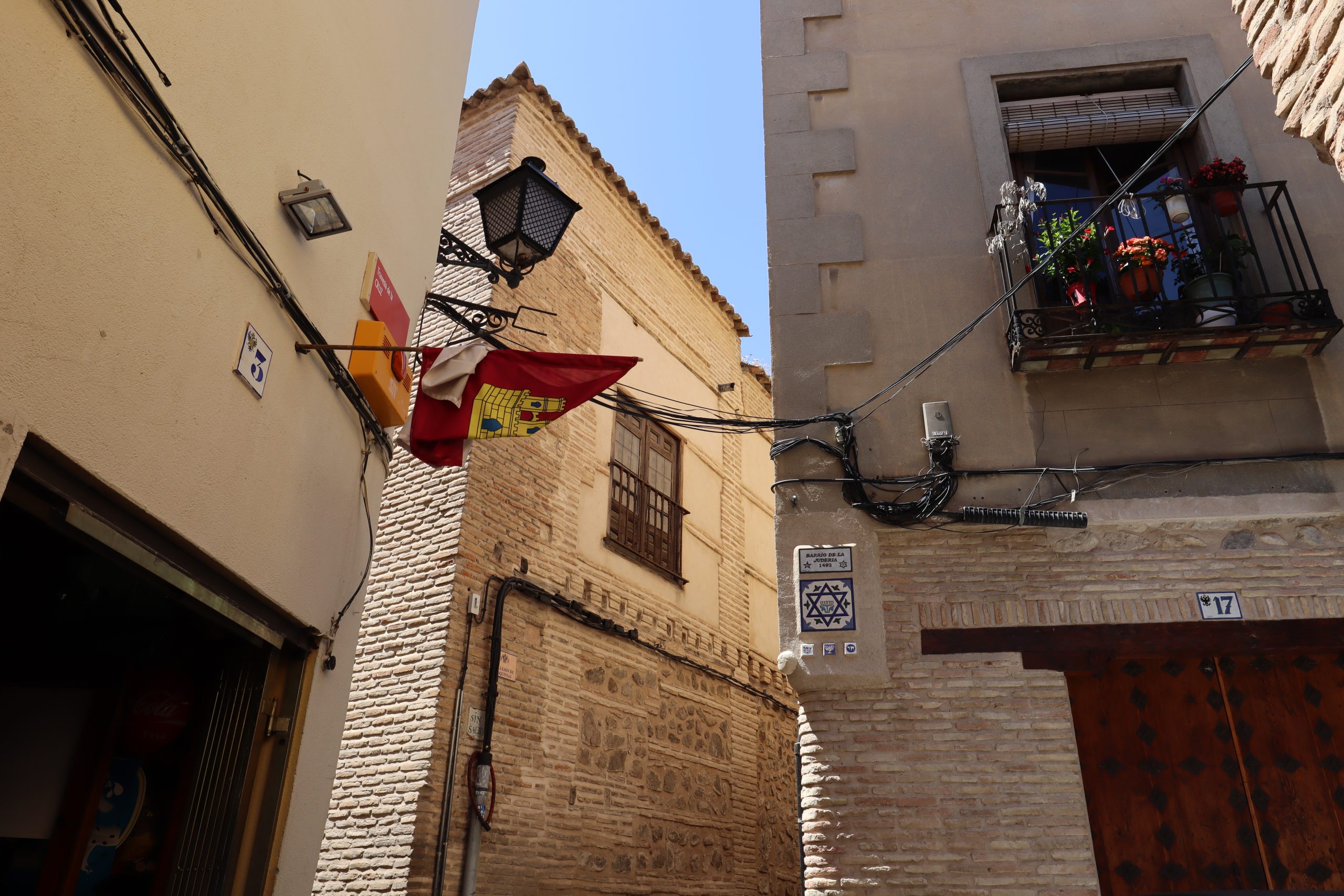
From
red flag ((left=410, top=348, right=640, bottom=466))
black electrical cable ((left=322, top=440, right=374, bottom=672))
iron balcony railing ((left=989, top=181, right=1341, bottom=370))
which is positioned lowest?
black electrical cable ((left=322, top=440, right=374, bottom=672))

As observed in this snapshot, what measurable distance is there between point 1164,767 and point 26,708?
5.21 meters

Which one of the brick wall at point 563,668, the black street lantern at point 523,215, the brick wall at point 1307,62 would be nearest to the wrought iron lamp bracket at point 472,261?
the black street lantern at point 523,215

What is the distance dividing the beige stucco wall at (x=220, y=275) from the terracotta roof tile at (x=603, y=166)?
3.36 meters

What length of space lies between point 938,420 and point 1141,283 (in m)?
1.26

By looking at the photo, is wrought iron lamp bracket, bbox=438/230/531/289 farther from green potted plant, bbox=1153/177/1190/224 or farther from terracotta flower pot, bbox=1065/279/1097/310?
green potted plant, bbox=1153/177/1190/224

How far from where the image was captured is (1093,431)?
5.00m

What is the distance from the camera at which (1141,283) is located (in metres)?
4.93

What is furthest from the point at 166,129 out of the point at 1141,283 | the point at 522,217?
the point at 1141,283

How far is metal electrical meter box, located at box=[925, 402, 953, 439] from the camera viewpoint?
5.02m

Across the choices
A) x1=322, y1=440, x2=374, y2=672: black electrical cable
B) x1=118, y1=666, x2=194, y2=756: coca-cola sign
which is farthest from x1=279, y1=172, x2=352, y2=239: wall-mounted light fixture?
x1=118, y1=666, x2=194, y2=756: coca-cola sign

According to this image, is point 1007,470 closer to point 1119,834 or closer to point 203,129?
point 1119,834

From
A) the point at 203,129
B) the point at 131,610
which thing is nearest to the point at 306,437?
the point at 131,610

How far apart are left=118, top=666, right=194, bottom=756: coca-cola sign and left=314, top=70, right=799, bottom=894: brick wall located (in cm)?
238

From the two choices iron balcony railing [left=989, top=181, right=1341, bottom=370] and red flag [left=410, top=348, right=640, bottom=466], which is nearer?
red flag [left=410, top=348, right=640, bottom=466]
